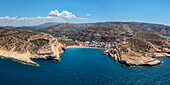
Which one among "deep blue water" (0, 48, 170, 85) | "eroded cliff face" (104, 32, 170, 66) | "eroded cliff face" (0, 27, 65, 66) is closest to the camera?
"deep blue water" (0, 48, 170, 85)

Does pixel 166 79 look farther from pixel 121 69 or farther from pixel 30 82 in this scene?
pixel 30 82

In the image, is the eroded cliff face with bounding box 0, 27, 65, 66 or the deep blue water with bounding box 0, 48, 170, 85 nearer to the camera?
the deep blue water with bounding box 0, 48, 170, 85

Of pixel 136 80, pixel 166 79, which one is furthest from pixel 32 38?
pixel 166 79

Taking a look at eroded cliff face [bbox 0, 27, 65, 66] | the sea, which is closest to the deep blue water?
the sea

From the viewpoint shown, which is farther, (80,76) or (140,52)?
(140,52)

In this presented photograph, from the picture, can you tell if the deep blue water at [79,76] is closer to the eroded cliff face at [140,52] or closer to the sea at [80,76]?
the sea at [80,76]

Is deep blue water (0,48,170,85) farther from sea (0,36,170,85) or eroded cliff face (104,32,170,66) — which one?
eroded cliff face (104,32,170,66)

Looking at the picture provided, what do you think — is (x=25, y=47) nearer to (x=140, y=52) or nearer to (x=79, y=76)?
(x=79, y=76)

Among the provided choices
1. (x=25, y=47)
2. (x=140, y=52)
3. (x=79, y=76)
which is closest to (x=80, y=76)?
(x=79, y=76)
